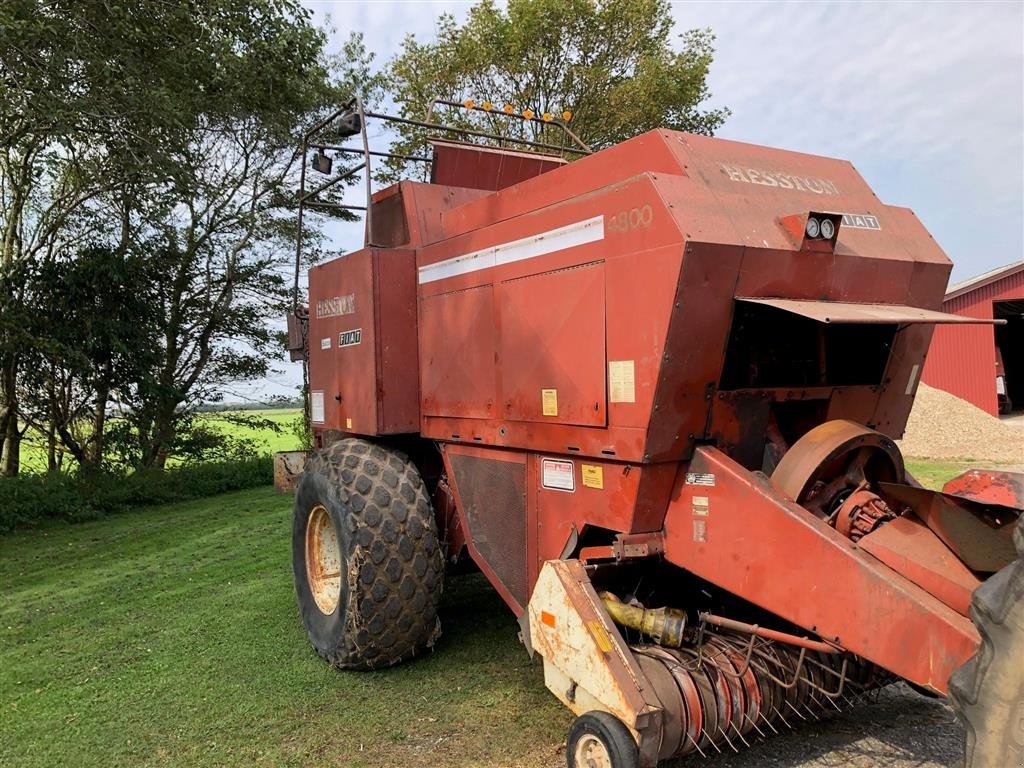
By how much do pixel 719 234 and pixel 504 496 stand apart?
1778 mm

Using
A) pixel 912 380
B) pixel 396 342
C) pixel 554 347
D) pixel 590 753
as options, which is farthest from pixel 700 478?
pixel 396 342

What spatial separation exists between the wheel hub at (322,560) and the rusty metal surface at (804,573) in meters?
2.41

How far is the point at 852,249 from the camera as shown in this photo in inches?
133

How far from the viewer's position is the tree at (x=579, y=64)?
16328mm

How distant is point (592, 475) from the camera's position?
11.4 ft

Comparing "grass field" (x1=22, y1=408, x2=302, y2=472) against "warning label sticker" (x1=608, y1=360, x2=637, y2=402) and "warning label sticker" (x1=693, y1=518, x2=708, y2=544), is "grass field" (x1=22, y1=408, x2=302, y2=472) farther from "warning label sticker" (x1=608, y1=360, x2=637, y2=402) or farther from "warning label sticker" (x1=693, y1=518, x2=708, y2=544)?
"warning label sticker" (x1=693, y1=518, x2=708, y2=544)

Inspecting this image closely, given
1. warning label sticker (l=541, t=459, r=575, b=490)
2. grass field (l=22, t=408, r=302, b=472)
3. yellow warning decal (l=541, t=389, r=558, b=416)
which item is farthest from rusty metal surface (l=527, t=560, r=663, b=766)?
grass field (l=22, t=408, r=302, b=472)

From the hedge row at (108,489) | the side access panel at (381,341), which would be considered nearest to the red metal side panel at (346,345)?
the side access panel at (381,341)

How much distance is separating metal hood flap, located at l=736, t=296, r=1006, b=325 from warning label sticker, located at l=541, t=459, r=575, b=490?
3.67ft

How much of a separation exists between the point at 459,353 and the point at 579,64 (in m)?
14.1

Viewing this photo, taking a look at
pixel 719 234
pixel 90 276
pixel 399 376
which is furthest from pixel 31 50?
pixel 719 234

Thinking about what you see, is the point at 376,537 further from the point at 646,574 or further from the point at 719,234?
the point at 719,234

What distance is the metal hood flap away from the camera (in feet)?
9.59

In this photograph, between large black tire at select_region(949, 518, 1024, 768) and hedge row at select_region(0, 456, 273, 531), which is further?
hedge row at select_region(0, 456, 273, 531)
